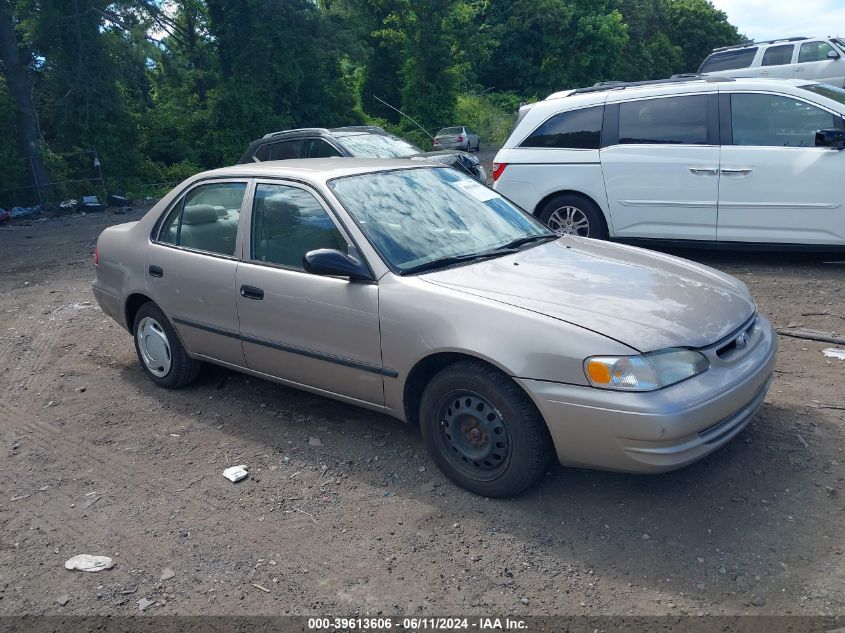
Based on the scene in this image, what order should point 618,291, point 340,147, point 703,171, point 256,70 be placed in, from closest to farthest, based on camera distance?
point 618,291 < point 703,171 < point 340,147 < point 256,70

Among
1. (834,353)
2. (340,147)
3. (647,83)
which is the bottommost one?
(834,353)

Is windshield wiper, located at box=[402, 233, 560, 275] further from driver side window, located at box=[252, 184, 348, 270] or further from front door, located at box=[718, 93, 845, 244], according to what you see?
front door, located at box=[718, 93, 845, 244]

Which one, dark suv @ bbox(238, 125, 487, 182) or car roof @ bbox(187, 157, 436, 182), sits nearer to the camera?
car roof @ bbox(187, 157, 436, 182)

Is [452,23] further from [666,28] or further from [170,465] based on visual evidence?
[170,465]

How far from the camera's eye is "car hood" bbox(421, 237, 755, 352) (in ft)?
11.4

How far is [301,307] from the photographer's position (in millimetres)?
4340

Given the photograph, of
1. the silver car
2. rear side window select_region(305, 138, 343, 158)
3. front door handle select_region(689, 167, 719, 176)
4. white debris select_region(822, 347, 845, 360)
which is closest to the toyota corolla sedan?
white debris select_region(822, 347, 845, 360)

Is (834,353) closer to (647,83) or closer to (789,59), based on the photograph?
(647,83)

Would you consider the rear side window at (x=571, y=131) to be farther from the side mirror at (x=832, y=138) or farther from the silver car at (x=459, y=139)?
the silver car at (x=459, y=139)

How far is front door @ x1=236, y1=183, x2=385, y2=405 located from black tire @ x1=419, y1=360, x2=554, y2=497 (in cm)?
42

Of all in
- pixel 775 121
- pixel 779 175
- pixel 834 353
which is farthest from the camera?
pixel 775 121

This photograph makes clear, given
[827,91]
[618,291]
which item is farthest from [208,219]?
[827,91]

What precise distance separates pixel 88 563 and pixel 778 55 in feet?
66.3

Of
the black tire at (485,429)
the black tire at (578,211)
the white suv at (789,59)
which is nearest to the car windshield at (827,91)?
the black tire at (578,211)
